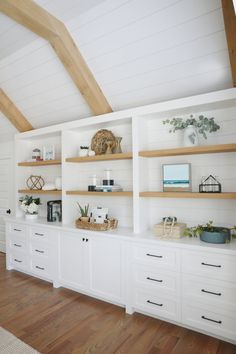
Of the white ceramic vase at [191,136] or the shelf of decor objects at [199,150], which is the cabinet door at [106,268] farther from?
the white ceramic vase at [191,136]

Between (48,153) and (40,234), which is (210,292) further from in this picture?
(48,153)

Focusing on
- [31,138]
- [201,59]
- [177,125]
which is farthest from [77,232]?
[201,59]

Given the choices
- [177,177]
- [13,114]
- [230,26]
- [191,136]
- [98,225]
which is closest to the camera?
A: [230,26]

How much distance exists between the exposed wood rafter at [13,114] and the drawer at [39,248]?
1.82 m

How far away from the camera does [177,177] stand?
2602 mm

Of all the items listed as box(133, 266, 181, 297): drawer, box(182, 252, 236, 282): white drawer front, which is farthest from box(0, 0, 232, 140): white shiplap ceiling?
box(133, 266, 181, 297): drawer

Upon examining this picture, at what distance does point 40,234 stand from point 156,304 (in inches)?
69.3

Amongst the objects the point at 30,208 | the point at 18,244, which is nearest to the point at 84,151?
the point at 30,208

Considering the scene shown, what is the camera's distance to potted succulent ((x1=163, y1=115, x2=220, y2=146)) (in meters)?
2.38

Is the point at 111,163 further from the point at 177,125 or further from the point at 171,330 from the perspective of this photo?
the point at 171,330

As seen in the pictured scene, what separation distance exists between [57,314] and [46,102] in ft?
8.59

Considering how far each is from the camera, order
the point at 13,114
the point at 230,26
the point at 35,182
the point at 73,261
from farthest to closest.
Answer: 1. the point at 35,182
2. the point at 13,114
3. the point at 73,261
4. the point at 230,26

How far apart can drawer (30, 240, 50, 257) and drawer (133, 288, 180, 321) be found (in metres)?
1.35

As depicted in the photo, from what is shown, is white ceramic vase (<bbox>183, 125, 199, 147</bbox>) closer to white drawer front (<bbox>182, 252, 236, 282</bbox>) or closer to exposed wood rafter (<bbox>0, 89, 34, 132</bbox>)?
white drawer front (<bbox>182, 252, 236, 282</bbox>)
